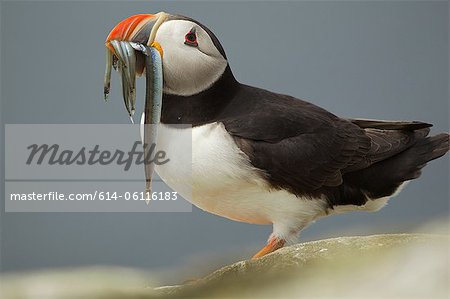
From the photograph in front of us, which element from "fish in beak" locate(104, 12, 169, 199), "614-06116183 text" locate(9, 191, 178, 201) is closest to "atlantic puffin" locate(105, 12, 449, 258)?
"fish in beak" locate(104, 12, 169, 199)

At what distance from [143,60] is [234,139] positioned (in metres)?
0.32

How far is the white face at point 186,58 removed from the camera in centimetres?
204

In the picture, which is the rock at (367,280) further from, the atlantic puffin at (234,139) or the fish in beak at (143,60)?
the fish in beak at (143,60)

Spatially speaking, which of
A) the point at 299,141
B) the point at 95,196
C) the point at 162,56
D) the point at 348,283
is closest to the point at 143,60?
the point at 162,56

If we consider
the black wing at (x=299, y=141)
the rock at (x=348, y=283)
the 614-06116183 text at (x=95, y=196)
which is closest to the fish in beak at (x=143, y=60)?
the black wing at (x=299, y=141)

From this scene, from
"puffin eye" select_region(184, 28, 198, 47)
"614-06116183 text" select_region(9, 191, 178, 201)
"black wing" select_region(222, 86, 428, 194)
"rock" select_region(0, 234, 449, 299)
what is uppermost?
"puffin eye" select_region(184, 28, 198, 47)

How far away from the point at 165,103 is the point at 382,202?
0.66 meters

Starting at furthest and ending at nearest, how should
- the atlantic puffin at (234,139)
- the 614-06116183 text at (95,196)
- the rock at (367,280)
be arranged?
the 614-06116183 text at (95,196)
the atlantic puffin at (234,139)
the rock at (367,280)

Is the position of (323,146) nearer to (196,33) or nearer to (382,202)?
(382,202)

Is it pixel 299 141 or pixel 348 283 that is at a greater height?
pixel 348 283

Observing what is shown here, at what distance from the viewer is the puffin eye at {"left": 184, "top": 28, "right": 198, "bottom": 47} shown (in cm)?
205

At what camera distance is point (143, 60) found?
6.85 ft

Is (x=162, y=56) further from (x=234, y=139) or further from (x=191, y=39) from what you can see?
(x=234, y=139)

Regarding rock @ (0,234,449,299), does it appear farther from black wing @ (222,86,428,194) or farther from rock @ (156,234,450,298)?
black wing @ (222,86,428,194)
